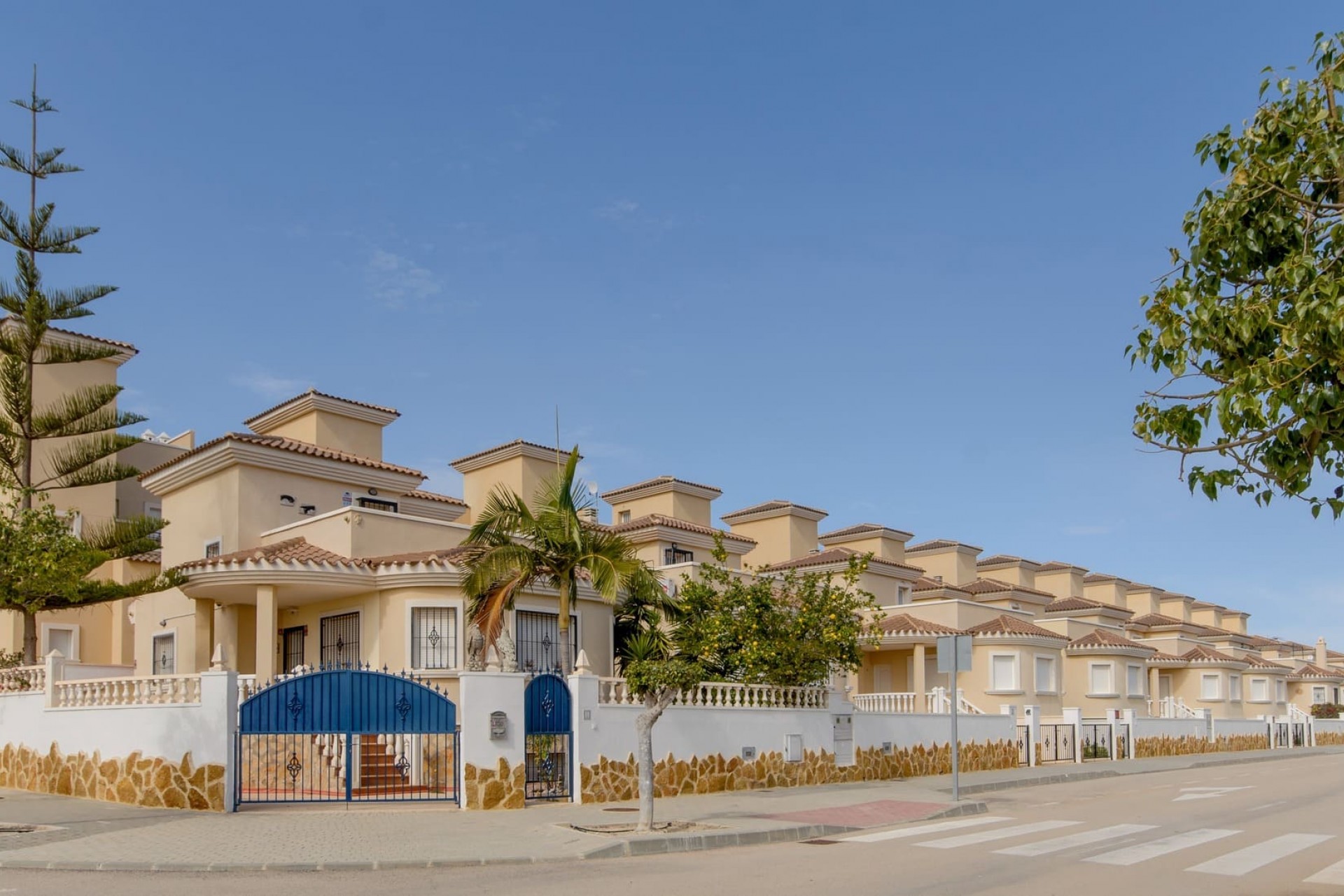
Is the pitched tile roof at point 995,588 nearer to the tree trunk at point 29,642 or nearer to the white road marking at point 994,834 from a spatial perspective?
the white road marking at point 994,834

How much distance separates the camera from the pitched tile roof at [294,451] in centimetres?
2717

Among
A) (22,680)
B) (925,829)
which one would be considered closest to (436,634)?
(22,680)

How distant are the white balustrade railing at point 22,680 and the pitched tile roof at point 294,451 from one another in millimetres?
6861

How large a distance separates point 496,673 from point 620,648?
31.1 ft

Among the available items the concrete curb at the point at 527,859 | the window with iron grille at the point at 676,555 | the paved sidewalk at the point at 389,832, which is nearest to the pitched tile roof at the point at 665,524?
the window with iron grille at the point at 676,555

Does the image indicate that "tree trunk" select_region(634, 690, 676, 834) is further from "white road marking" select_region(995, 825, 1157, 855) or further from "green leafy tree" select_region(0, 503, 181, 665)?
"green leafy tree" select_region(0, 503, 181, 665)

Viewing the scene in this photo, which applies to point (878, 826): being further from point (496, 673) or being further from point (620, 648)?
point (620, 648)

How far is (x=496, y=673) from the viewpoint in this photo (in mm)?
17844

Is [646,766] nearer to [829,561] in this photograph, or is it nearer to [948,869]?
[948,869]

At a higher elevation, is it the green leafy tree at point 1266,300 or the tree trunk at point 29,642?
the green leafy tree at point 1266,300

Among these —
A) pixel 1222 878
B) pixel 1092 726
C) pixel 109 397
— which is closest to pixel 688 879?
pixel 1222 878

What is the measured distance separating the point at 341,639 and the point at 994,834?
1480 cm

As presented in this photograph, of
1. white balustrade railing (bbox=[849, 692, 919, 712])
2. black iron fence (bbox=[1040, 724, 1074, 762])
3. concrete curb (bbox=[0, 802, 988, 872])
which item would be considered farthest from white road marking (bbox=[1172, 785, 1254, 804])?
concrete curb (bbox=[0, 802, 988, 872])

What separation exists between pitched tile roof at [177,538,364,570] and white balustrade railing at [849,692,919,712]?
41.5 feet
